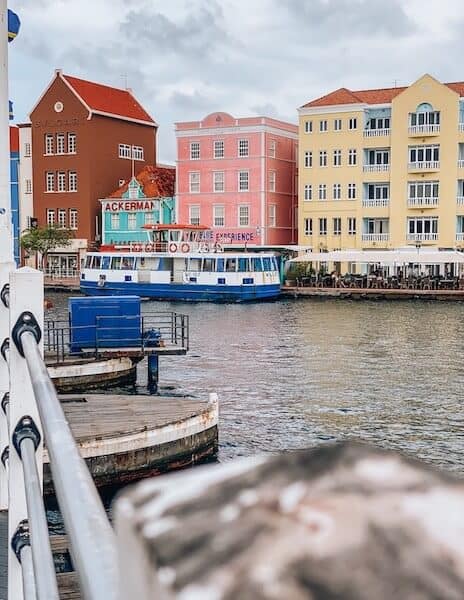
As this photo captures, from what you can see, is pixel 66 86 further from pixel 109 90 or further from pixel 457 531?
pixel 457 531

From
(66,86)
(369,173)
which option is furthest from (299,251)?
(66,86)

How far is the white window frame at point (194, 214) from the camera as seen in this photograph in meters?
64.1

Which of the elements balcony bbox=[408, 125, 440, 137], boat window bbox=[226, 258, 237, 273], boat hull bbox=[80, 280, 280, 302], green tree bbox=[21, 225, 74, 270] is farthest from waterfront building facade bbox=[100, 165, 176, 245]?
balcony bbox=[408, 125, 440, 137]

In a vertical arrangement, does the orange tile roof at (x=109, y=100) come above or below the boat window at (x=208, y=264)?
above

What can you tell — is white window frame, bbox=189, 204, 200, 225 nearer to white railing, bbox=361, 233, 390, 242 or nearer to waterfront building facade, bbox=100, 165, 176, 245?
waterfront building facade, bbox=100, 165, 176, 245

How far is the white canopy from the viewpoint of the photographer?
170ft

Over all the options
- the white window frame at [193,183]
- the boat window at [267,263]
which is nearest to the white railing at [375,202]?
the boat window at [267,263]

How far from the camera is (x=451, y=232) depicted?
186ft

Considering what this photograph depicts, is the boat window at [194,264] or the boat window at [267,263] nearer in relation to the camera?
the boat window at [267,263]

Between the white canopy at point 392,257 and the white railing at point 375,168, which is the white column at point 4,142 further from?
the white railing at point 375,168

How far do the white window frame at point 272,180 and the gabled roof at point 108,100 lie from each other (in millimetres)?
14749

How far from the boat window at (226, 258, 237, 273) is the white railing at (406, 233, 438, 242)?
13.1 metres

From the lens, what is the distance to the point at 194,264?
5369 cm

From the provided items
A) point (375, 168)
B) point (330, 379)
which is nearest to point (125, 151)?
point (375, 168)
